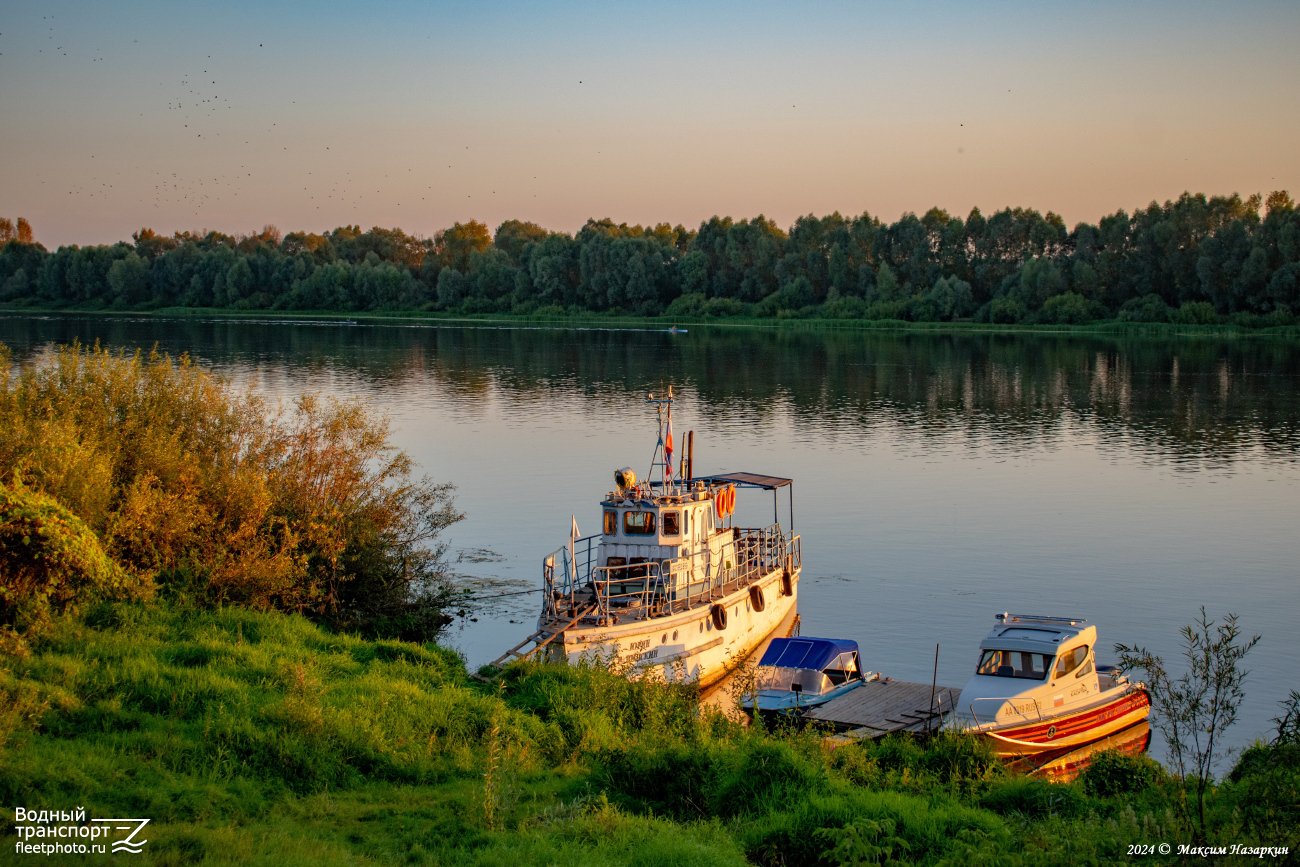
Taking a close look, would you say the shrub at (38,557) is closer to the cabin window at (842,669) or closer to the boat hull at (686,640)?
the boat hull at (686,640)

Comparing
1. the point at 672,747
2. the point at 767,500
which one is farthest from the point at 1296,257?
the point at 672,747

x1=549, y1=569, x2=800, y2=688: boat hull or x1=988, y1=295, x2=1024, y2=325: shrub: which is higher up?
x1=988, y1=295, x2=1024, y2=325: shrub

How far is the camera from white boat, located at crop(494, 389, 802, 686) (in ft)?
82.0

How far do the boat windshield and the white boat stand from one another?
6.01ft

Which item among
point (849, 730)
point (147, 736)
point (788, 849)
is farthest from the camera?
point (849, 730)

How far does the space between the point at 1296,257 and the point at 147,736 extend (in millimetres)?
157148

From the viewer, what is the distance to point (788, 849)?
13.9m

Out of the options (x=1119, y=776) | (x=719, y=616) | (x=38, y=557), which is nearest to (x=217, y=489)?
(x=38, y=557)

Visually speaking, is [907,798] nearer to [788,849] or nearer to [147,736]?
[788,849]

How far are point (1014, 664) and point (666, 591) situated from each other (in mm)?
8426

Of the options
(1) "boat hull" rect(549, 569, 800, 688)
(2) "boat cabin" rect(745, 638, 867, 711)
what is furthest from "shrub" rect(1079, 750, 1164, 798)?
(1) "boat hull" rect(549, 569, 800, 688)

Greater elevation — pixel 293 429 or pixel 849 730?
pixel 293 429

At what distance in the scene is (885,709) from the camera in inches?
938

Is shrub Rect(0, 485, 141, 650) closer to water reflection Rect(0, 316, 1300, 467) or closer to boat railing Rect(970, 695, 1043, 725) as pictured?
boat railing Rect(970, 695, 1043, 725)
